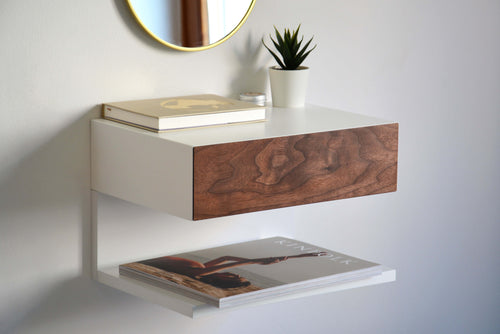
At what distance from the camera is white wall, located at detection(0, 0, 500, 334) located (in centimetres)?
145

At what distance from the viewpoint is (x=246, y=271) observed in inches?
58.8

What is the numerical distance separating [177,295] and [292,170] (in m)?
0.29

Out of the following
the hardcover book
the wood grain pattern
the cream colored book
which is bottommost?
the hardcover book

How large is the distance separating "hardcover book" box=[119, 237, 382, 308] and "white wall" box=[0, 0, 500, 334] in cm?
10

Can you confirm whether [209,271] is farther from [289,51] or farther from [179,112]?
[289,51]

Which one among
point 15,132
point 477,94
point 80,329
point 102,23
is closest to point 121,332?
point 80,329

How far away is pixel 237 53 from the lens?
65.9 inches

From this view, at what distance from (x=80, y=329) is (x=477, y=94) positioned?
119 centimetres

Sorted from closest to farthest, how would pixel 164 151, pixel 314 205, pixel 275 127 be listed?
1. pixel 164 151
2. pixel 275 127
3. pixel 314 205

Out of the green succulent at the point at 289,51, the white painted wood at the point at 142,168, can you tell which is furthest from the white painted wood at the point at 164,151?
the green succulent at the point at 289,51

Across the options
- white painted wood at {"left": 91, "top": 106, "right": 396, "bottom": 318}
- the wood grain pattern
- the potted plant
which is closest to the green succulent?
the potted plant

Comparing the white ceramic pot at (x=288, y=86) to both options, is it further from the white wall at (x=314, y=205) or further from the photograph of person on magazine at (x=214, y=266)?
the photograph of person on magazine at (x=214, y=266)

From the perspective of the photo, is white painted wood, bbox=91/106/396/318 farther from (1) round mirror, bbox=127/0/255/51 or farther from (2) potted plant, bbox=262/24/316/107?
(1) round mirror, bbox=127/0/255/51

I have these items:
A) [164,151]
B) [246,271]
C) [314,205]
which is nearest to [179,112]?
[164,151]
